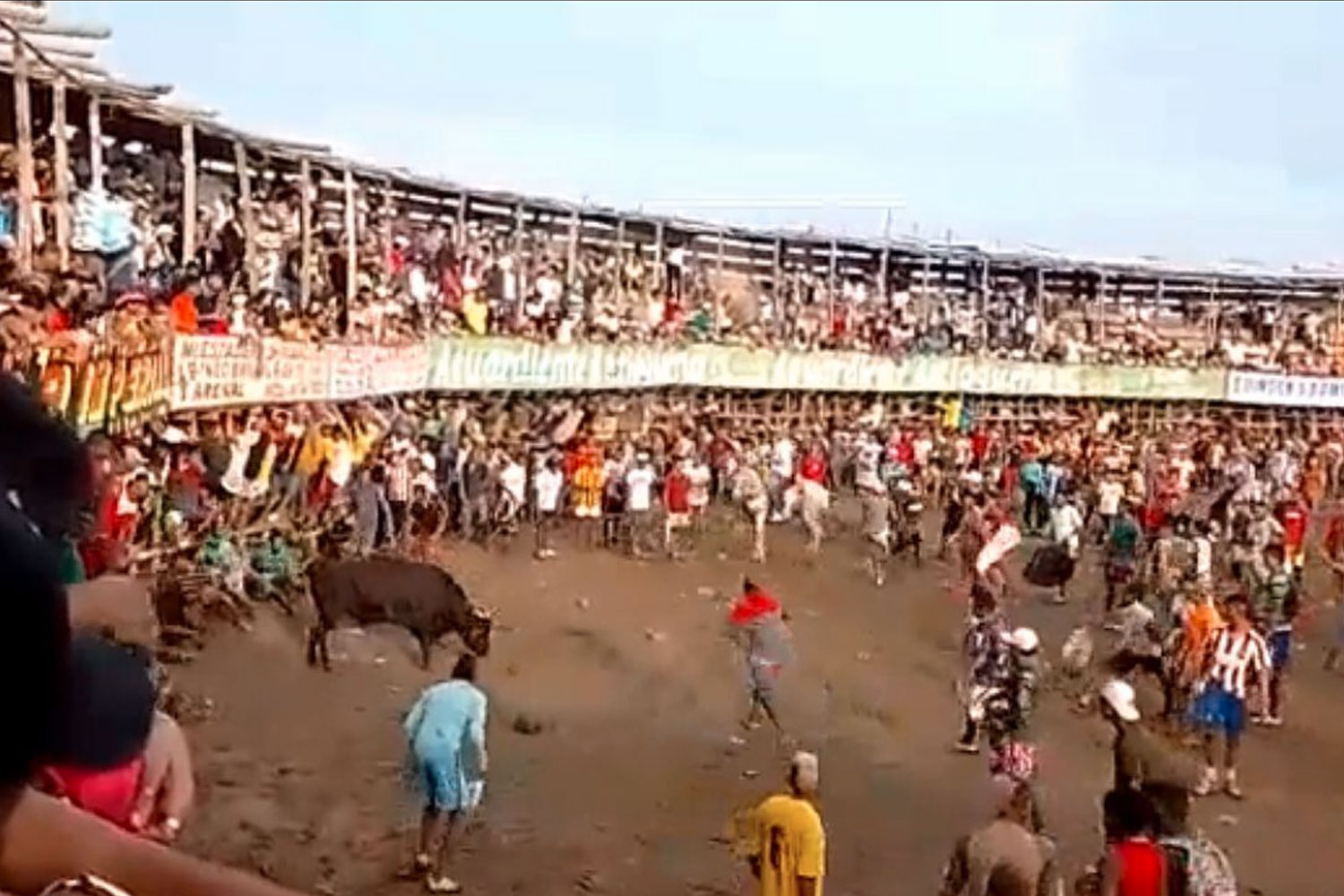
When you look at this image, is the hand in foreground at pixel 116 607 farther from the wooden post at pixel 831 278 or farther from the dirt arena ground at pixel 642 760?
the wooden post at pixel 831 278

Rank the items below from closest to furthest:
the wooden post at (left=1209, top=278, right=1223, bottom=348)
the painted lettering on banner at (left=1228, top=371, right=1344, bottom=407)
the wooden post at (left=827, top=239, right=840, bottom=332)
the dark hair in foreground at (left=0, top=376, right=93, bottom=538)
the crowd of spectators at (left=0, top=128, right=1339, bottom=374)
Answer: the dark hair in foreground at (left=0, top=376, right=93, bottom=538), the crowd of spectators at (left=0, top=128, right=1339, bottom=374), the wooden post at (left=827, top=239, right=840, bottom=332), the painted lettering on banner at (left=1228, top=371, right=1344, bottom=407), the wooden post at (left=1209, top=278, right=1223, bottom=348)

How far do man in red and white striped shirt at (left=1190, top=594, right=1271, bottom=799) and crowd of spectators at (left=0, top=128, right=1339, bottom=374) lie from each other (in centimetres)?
747

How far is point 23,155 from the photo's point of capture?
1691cm

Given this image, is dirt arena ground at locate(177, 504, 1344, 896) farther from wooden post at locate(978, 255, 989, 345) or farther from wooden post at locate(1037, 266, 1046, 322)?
wooden post at locate(1037, 266, 1046, 322)

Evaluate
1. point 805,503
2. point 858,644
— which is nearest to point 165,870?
point 858,644

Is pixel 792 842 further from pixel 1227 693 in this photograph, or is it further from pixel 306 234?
pixel 306 234

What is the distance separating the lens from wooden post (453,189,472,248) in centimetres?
3531

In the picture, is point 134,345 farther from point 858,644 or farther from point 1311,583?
point 1311,583

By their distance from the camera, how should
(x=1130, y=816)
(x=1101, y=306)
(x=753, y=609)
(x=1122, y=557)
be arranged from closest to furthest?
(x=1130, y=816) < (x=753, y=609) < (x=1122, y=557) < (x=1101, y=306)

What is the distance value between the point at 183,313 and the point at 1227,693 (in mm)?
8544

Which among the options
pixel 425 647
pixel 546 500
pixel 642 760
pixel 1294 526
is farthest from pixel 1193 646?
pixel 546 500

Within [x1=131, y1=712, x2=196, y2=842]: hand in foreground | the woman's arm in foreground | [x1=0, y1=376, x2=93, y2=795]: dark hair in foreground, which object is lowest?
[x1=131, y1=712, x2=196, y2=842]: hand in foreground

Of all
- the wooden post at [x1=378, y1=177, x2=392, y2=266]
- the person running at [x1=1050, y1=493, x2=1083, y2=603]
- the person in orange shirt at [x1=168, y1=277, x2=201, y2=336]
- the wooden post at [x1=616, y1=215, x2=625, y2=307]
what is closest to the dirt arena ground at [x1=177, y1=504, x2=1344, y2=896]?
the person in orange shirt at [x1=168, y1=277, x2=201, y2=336]

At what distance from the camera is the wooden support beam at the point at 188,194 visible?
22.1 metres
